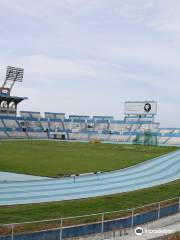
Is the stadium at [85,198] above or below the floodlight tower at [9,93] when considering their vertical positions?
below

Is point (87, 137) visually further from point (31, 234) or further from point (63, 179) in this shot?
point (31, 234)

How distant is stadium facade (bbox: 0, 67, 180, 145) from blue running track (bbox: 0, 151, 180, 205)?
184 feet

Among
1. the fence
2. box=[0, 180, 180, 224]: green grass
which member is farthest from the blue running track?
the fence

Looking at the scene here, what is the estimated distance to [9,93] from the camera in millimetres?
90750

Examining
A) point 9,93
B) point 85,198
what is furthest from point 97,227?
point 9,93

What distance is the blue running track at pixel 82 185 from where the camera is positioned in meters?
20.6

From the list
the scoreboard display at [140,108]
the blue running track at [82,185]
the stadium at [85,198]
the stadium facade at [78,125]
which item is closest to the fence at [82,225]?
the stadium at [85,198]

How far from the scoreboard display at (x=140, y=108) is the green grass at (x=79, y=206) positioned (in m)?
70.7

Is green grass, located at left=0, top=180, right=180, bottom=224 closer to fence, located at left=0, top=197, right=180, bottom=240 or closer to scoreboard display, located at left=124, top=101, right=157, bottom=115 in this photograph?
fence, located at left=0, top=197, right=180, bottom=240

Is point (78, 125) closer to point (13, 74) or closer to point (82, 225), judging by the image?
point (13, 74)

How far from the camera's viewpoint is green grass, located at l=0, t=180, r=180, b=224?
54.8 ft

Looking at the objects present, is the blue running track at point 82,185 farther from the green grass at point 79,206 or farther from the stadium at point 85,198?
the green grass at point 79,206

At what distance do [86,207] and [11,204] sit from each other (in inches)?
139

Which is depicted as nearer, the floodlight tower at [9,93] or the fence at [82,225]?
the fence at [82,225]
